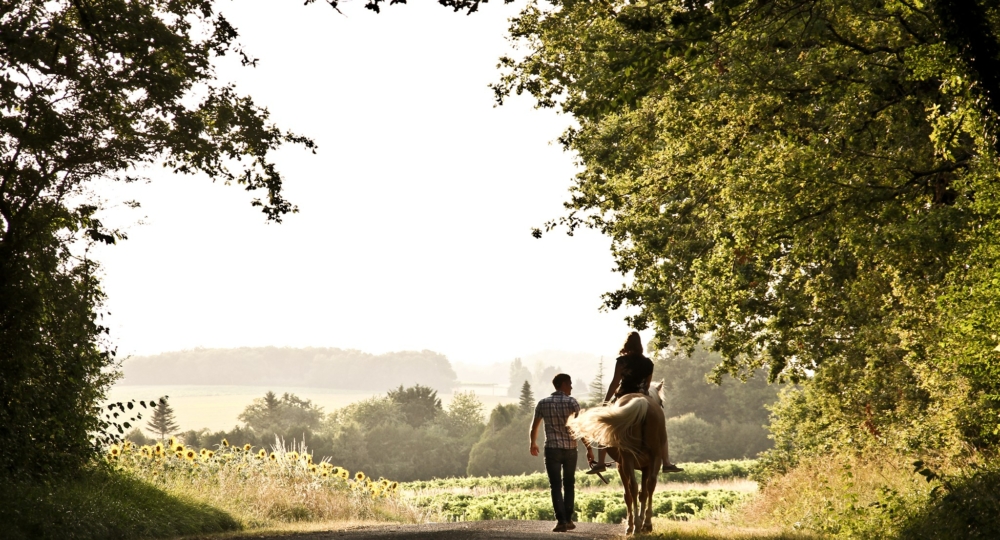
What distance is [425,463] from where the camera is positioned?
72.2 meters

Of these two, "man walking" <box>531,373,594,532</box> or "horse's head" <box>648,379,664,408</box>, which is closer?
"horse's head" <box>648,379,664,408</box>

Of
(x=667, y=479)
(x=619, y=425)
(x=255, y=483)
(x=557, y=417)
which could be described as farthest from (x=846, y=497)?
(x=667, y=479)

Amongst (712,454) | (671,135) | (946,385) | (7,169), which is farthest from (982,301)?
(712,454)

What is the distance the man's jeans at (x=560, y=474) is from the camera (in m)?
12.6

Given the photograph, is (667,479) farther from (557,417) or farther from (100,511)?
(100,511)

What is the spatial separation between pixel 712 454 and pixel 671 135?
60.0 m

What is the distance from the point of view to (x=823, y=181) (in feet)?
40.8

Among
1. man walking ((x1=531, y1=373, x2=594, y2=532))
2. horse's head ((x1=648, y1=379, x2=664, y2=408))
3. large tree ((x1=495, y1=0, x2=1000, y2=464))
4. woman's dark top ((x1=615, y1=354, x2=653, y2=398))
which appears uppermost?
large tree ((x1=495, y1=0, x2=1000, y2=464))

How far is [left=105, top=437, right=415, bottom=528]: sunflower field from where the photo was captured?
55.0 ft

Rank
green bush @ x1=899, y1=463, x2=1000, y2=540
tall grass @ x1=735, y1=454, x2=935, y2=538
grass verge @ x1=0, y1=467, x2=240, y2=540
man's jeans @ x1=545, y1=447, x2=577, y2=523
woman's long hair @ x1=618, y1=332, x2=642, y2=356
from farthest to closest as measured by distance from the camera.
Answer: man's jeans @ x1=545, y1=447, x2=577, y2=523, tall grass @ x1=735, y1=454, x2=935, y2=538, grass verge @ x1=0, y1=467, x2=240, y2=540, woman's long hair @ x1=618, y1=332, x2=642, y2=356, green bush @ x1=899, y1=463, x2=1000, y2=540

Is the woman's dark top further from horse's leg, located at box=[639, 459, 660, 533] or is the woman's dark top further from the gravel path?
the gravel path

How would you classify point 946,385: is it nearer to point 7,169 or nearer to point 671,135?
point 671,135

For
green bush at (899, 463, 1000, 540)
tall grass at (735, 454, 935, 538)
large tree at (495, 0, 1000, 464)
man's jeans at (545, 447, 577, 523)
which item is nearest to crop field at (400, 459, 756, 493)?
tall grass at (735, 454, 935, 538)

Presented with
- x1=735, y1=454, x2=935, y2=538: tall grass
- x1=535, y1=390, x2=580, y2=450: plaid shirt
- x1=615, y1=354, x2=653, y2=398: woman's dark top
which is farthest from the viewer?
x1=535, y1=390, x2=580, y2=450: plaid shirt
